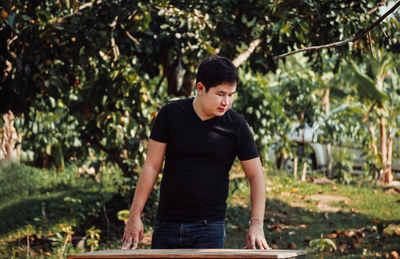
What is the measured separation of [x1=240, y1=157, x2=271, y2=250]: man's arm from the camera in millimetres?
2311

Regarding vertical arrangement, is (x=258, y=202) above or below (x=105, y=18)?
below

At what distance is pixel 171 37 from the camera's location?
202 inches

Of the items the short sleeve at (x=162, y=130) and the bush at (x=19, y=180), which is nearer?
the short sleeve at (x=162, y=130)

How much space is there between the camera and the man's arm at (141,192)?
246cm

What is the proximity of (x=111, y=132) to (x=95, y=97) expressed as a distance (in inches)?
14.1

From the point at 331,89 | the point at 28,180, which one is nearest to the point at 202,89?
the point at 28,180

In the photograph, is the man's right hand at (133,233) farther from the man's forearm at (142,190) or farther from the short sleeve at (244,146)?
the short sleeve at (244,146)

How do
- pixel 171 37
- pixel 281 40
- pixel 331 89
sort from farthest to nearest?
pixel 331 89
pixel 281 40
pixel 171 37

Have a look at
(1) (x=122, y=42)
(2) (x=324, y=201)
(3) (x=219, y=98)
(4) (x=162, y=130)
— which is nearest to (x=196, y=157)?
(4) (x=162, y=130)

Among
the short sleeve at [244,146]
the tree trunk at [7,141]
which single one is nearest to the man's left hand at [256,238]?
the short sleeve at [244,146]

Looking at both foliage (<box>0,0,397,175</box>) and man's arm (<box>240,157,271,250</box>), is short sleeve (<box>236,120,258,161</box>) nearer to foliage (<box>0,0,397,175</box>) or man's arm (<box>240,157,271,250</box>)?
man's arm (<box>240,157,271,250</box>)

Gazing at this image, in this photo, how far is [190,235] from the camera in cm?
247

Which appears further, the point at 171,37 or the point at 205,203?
the point at 171,37

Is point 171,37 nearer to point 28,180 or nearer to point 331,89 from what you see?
point 28,180
